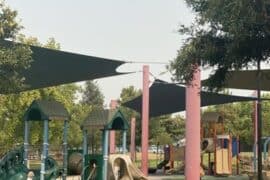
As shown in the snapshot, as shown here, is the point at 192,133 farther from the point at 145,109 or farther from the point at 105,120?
the point at 145,109

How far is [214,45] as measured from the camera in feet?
24.7

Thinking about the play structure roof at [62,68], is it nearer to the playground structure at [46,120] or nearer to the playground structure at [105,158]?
the playground structure at [46,120]

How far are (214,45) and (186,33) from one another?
1.55 feet

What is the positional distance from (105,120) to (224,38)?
502 centimetres

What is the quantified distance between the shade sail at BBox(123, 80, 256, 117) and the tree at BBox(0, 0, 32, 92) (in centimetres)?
811

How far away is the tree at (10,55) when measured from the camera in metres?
9.53

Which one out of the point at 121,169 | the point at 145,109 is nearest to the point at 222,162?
the point at 145,109

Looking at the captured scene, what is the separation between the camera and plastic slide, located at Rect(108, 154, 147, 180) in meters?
12.9

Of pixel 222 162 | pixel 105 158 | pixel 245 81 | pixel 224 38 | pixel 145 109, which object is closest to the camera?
pixel 224 38

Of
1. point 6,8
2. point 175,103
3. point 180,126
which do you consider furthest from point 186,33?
point 180,126

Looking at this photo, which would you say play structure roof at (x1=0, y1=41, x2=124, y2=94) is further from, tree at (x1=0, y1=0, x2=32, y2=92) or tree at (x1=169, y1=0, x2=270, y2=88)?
tree at (x1=169, y1=0, x2=270, y2=88)

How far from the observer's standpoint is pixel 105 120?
11867 millimetres

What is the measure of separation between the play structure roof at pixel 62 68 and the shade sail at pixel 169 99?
409 cm

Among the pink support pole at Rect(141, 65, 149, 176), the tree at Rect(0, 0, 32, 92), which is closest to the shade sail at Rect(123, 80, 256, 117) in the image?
the pink support pole at Rect(141, 65, 149, 176)
